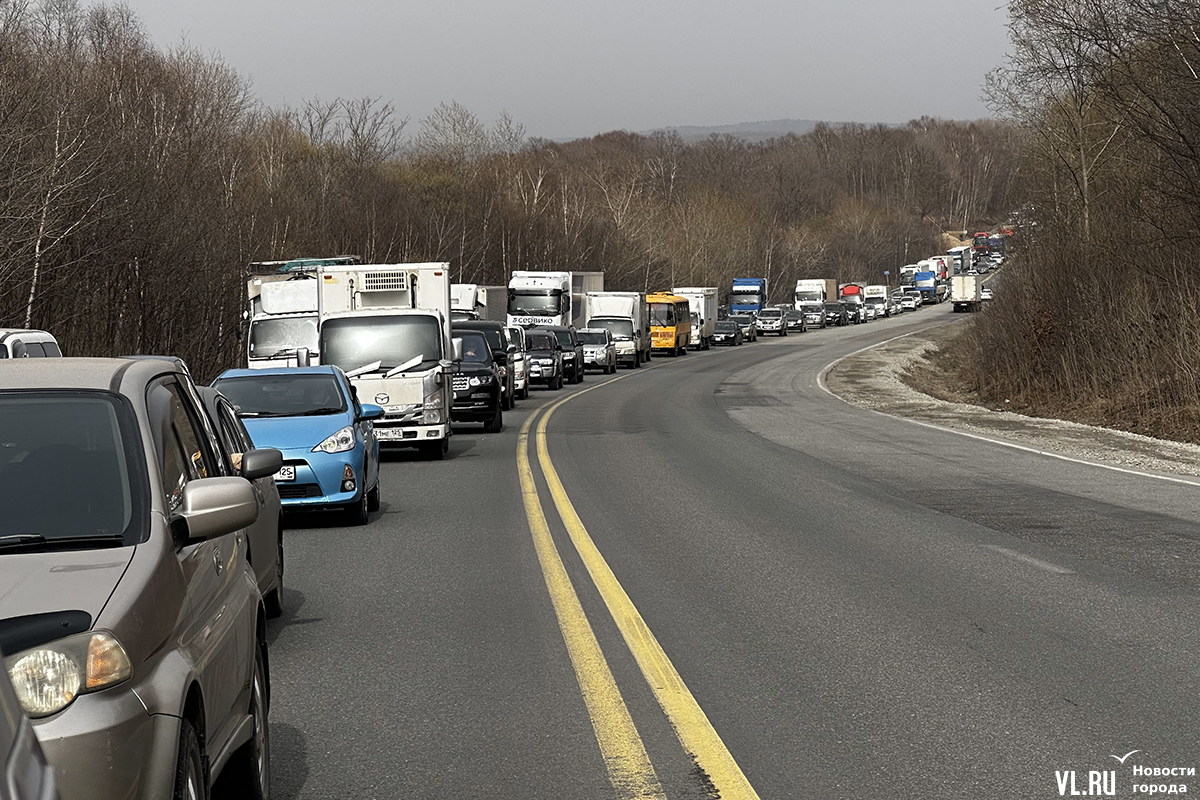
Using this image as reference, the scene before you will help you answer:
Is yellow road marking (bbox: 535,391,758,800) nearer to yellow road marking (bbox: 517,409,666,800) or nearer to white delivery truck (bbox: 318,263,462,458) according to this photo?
yellow road marking (bbox: 517,409,666,800)

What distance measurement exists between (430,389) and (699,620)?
12.2 m

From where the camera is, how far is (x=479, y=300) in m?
47.9

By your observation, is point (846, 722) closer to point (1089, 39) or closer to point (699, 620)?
point (699, 620)

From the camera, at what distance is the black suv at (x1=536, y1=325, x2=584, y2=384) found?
47.0 m

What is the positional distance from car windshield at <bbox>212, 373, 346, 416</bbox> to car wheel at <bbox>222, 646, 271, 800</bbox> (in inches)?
380

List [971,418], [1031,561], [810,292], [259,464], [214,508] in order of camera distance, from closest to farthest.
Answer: [214,508] → [259,464] → [1031,561] → [971,418] → [810,292]

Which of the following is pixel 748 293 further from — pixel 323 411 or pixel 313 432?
pixel 313 432

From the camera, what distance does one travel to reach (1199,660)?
7453 millimetres

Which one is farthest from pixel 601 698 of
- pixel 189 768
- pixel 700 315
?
pixel 700 315

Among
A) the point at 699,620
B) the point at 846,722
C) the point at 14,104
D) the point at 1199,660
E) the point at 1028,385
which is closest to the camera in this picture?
the point at 846,722

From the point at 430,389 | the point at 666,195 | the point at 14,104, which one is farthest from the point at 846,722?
the point at 666,195

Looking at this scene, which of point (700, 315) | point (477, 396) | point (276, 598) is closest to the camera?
point (276, 598)

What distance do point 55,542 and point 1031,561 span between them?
27.7 feet

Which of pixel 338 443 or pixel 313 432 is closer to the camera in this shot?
pixel 338 443
